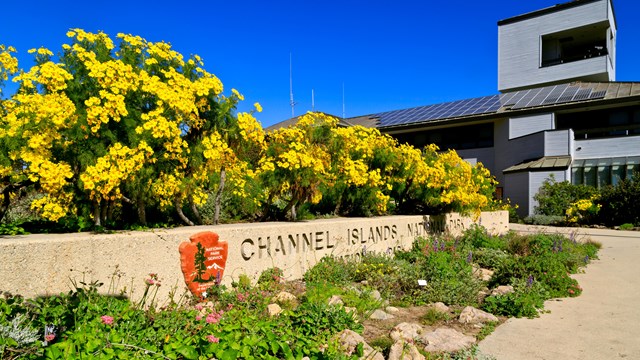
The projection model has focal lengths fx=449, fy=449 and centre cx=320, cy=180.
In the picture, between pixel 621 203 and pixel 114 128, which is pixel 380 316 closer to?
pixel 114 128

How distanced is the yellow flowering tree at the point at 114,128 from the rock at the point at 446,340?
10.2ft

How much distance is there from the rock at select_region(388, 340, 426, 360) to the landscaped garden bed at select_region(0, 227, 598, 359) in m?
0.02

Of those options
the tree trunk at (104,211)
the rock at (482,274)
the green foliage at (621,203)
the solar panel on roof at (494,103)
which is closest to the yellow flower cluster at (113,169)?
the tree trunk at (104,211)

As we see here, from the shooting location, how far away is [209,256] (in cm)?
515

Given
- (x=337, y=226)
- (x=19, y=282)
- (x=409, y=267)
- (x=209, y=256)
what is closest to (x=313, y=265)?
(x=337, y=226)

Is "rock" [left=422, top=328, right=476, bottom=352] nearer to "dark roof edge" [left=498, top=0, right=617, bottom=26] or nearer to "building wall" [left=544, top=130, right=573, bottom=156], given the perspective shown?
"building wall" [left=544, top=130, right=573, bottom=156]

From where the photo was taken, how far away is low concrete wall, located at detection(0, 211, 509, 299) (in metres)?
3.76

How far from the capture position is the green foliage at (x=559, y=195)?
2038 centimetres

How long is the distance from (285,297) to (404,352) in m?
1.92

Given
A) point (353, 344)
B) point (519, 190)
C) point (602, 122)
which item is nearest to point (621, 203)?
point (519, 190)

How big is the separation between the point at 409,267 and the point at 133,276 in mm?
3932

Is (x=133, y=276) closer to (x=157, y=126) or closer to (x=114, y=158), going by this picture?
(x=114, y=158)

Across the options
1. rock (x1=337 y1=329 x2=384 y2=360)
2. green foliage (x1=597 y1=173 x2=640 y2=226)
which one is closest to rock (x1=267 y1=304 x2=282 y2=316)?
rock (x1=337 y1=329 x2=384 y2=360)

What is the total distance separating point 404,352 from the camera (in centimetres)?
350
